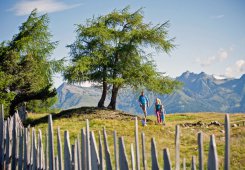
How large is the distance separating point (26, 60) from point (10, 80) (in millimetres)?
3522

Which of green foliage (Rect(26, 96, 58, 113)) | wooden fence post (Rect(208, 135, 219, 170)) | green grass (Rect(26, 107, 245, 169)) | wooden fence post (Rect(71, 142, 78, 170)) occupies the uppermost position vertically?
green foliage (Rect(26, 96, 58, 113))

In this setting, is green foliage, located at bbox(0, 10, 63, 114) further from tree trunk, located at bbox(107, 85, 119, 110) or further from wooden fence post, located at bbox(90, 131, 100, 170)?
wooden fence post, located at bbox(90, 131, 100, 170)

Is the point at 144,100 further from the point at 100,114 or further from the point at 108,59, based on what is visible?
the point at 108,59

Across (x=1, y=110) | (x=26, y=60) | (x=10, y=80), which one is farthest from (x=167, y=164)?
(x=26, y=60)

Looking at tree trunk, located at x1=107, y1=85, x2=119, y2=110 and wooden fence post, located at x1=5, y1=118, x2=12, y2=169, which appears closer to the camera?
wooden fence post, located at x1=5, y1=118, x2=12, y2=169

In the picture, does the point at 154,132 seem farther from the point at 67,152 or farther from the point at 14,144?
the point at 67,152

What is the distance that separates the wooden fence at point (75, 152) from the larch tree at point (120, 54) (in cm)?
1970

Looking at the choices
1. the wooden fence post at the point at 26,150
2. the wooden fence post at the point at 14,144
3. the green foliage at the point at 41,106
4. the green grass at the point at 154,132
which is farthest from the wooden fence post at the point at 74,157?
the green foliage at the point at 41,106

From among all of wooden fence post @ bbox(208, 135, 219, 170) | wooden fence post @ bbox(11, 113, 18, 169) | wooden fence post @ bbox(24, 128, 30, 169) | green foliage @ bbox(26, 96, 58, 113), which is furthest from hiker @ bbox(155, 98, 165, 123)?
green foliage @ bbox(26, 96, 58, 113)

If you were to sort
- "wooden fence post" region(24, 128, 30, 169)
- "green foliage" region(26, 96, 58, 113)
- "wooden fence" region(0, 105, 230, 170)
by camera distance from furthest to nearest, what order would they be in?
"green foliage" region(26, 96, 58, 113) < "wooden fence post" region(24, 128, 30, 169) < "wooden fence" region(0, 105, 230, 170)

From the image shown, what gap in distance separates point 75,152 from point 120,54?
80.0 ft

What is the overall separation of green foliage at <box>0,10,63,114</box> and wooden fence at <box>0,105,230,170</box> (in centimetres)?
1774

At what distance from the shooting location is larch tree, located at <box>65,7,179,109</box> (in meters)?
28.7

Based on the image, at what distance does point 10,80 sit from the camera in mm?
26562
